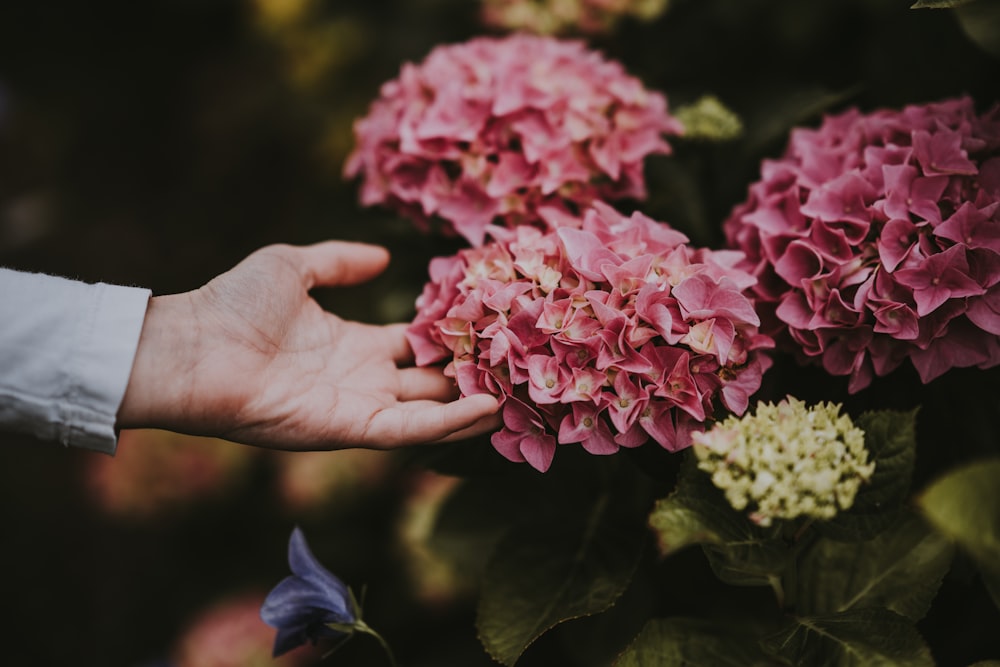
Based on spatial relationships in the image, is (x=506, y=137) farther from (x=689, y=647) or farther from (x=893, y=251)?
(x=689, y=647)

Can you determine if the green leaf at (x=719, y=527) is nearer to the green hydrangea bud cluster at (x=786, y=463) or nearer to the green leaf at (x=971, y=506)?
the green hydrangea bud cluster at (x=786, y=463)

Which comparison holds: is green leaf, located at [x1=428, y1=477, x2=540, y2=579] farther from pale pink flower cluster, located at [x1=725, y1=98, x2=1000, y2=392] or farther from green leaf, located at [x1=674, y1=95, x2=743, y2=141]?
green leaf, located at [x1=674, y1=95, x2=743, y2=141]

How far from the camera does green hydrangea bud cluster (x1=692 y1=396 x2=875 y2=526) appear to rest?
926 millimetres

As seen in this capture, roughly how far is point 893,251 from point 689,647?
0.65 metres

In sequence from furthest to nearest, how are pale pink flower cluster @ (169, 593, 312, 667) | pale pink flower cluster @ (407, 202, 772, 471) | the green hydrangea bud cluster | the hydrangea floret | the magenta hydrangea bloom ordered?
pale pink flower cluster @ (169, 593, 312, 667), the hydrangea floret, the magenta hydrangea bloom, pale pink flower cluster @ (407, 202, 772, 471), the green hydrangea bud cluster

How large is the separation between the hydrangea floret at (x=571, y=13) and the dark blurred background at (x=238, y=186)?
15 cm

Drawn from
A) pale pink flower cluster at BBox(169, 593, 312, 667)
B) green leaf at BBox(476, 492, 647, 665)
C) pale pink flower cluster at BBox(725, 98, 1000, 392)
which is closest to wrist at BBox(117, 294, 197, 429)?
green leaf at BBox(476, 492, 647, 665)

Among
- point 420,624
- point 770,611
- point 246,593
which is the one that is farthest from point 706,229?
point 246,593

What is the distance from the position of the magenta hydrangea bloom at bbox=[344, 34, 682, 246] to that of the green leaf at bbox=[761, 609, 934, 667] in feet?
2.58

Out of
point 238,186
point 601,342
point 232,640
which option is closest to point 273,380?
point 601,342

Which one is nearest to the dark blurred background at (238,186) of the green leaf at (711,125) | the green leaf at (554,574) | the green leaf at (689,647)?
the green leaf at (711,125)

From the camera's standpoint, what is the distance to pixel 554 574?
1.28 metres

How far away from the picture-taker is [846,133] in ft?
4.35

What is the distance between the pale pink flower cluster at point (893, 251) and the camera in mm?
1074
